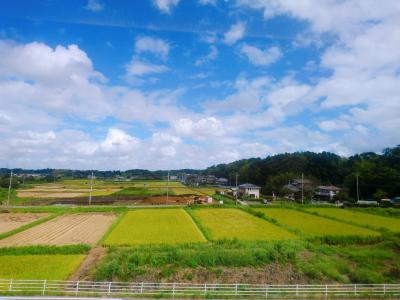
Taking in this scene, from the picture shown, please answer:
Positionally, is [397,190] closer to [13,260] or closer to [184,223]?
[184,223]

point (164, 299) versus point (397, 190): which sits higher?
point (397, 190)

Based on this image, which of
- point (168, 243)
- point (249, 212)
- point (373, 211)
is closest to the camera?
point (168, 243)

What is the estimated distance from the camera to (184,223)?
36.3 m

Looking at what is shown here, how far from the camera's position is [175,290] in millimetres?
16703

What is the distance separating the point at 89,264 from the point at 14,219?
952 inches

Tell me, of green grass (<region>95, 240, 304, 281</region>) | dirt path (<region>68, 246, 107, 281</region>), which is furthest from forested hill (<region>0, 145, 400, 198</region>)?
dirt path (<region>68, 246, 107, 281</region>)

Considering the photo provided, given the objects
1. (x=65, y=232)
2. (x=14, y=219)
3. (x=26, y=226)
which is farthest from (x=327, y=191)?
(x=26, y=226)

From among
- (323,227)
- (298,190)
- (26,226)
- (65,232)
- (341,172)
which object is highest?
(341,172)

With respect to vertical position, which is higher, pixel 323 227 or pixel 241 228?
pixel 323 227

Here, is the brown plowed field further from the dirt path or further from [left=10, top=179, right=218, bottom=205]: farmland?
[left=10, top=179, right=218, bottom=205]: farmland

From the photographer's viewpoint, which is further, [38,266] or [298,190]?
[298,190]

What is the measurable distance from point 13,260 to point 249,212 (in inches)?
1246

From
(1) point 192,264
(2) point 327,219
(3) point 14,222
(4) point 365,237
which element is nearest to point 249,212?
(2) point 327,219

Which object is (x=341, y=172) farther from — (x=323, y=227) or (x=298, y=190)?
(x=323, y=227)
